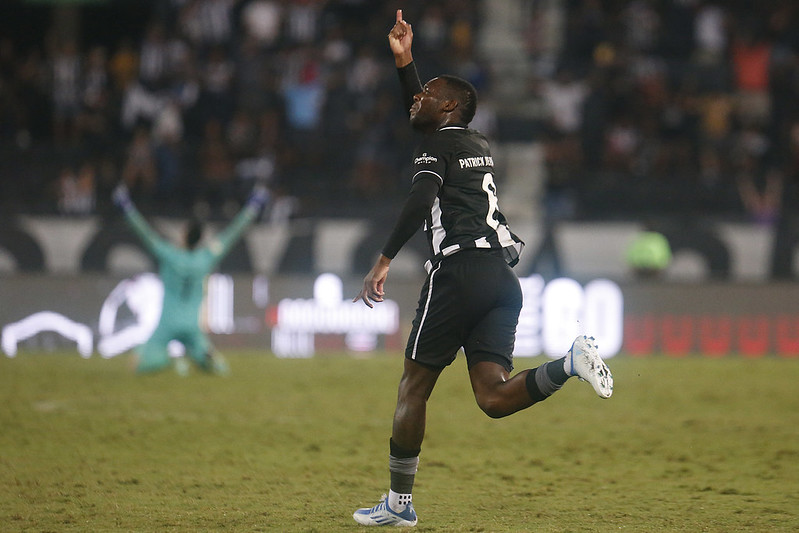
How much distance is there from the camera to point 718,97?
2144 centimetres

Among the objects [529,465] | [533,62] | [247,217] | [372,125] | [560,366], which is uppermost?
[533,62]

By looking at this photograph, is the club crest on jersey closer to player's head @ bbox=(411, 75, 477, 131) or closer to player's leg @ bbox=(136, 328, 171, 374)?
player's head @ bbox=(411, 75, 477, 131)

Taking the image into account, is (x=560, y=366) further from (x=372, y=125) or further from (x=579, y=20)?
(x=579, y=20)

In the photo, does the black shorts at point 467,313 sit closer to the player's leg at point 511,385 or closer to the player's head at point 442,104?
the player's leg at point 511,385

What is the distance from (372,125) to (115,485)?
45.5 ft

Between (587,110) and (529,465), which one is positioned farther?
(587,110)

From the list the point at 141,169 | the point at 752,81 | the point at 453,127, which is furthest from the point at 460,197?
the point at 752,81

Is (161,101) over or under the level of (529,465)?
over

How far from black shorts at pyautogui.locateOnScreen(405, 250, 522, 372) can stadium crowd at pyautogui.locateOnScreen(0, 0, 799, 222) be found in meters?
12.6

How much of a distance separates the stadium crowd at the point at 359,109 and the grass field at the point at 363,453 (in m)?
6.16

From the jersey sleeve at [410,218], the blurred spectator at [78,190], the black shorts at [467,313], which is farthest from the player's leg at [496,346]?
the blurred spectator at [78,190]

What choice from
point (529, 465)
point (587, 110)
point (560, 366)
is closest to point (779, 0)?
point (587, 110)

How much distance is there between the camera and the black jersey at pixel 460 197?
6.28m

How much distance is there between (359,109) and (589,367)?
15.4 metres
